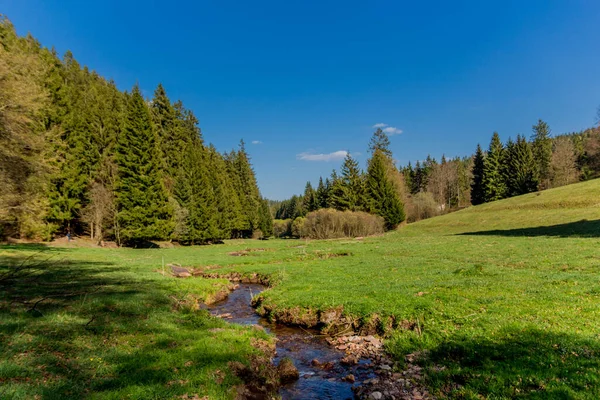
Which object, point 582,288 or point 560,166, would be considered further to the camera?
point 560,166

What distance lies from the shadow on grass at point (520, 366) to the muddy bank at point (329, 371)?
0.92 meters

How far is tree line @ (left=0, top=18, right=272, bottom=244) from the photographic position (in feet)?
63.3

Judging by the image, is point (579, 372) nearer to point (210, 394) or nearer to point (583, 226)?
point (210, 394)

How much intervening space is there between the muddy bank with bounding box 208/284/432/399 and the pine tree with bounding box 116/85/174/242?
36.4 meters

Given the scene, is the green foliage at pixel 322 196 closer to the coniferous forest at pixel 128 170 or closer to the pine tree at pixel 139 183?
the coniferous forest at pixel 128 170

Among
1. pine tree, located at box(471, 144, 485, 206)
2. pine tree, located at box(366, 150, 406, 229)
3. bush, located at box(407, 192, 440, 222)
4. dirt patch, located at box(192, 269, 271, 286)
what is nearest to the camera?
dirt patch, located at box(192, 269, 271, 286)

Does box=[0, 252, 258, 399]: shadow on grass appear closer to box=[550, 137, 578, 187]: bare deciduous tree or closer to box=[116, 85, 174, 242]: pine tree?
box=[116, 85, 174, 242]: pine tree

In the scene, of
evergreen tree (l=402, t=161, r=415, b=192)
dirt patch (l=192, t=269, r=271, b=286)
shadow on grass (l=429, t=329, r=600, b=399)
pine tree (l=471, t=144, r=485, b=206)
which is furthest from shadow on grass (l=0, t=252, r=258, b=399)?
evergreen tree (l=402, t=161, r=415, b=192)

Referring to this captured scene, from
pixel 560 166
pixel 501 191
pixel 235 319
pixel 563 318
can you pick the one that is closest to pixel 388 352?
pixel 563 318

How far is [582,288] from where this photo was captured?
11.1 m

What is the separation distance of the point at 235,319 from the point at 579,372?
1170 centimetres

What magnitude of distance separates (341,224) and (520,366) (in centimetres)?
4619

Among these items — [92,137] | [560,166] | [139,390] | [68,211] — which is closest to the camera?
[139,390]

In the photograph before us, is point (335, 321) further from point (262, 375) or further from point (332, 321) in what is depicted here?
point (262, 375)
